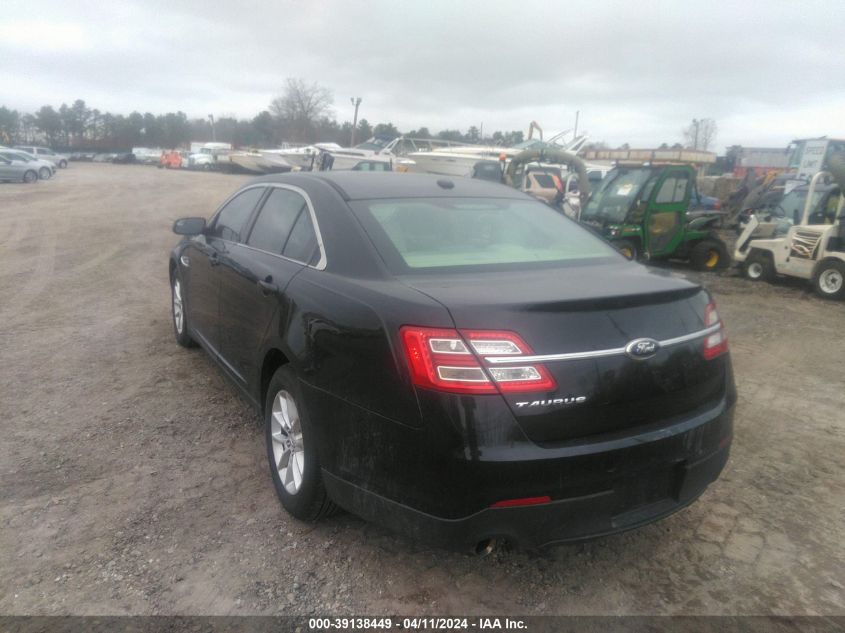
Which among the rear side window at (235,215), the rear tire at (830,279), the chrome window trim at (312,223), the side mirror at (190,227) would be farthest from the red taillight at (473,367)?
the rear tire at (830,279)

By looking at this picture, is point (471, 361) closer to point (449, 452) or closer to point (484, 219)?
point (449, 452)

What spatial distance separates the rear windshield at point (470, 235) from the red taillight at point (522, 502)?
1.03 m

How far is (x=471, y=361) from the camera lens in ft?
7.02

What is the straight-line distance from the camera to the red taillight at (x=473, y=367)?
2129 millimetres

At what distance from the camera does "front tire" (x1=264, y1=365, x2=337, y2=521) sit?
2775mm

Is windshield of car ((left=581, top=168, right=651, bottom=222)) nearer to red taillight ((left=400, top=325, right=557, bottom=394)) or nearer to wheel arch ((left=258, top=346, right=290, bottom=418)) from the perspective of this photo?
wheel arch ((left=258, top=346, right=290, bottom=418))

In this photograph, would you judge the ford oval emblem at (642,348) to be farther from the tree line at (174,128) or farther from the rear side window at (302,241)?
the tree line at (174,128)

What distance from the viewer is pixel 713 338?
2.65m

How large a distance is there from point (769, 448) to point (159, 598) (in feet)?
11.7

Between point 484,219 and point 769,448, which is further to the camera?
point 769,448

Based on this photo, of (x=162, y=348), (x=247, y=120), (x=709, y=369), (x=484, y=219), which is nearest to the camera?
(x=709, y=369)

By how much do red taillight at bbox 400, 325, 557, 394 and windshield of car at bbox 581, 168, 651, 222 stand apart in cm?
968

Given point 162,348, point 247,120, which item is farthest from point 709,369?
point 247,120

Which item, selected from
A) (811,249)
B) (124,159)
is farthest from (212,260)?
(124,159)
